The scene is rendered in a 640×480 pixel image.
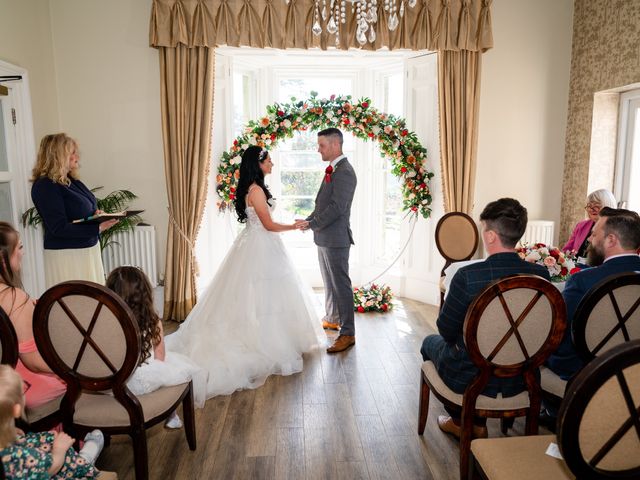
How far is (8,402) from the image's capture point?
1264 mm

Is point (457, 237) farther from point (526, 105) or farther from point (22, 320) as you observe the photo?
point (22, 320)

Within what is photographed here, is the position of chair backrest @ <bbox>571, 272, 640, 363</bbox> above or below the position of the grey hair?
below

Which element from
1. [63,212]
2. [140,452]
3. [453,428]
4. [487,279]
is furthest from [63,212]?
[453,428]

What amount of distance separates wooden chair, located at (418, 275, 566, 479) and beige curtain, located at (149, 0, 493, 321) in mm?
3098

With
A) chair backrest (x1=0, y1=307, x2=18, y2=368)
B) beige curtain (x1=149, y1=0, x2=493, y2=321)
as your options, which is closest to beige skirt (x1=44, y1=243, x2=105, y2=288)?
beige curtain (x1=149, y1=0, x2=493, y2=321)

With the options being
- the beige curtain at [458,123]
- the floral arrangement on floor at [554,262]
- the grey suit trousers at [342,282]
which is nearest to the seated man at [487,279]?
the floral arrangement on floor at [554,262]

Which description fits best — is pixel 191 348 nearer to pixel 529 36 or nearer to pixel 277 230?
pixel 277 230

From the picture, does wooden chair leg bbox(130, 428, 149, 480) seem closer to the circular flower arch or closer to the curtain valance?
the circular flower arch

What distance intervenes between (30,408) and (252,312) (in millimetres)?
1642

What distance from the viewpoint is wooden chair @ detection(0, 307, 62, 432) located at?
1.77 m

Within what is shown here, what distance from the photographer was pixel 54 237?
3236 millimetres

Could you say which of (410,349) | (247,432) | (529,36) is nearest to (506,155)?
(529,36)

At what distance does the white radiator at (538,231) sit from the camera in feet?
16.5

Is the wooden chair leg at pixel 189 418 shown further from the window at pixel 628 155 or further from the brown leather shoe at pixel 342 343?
the window at pixel 628 155
